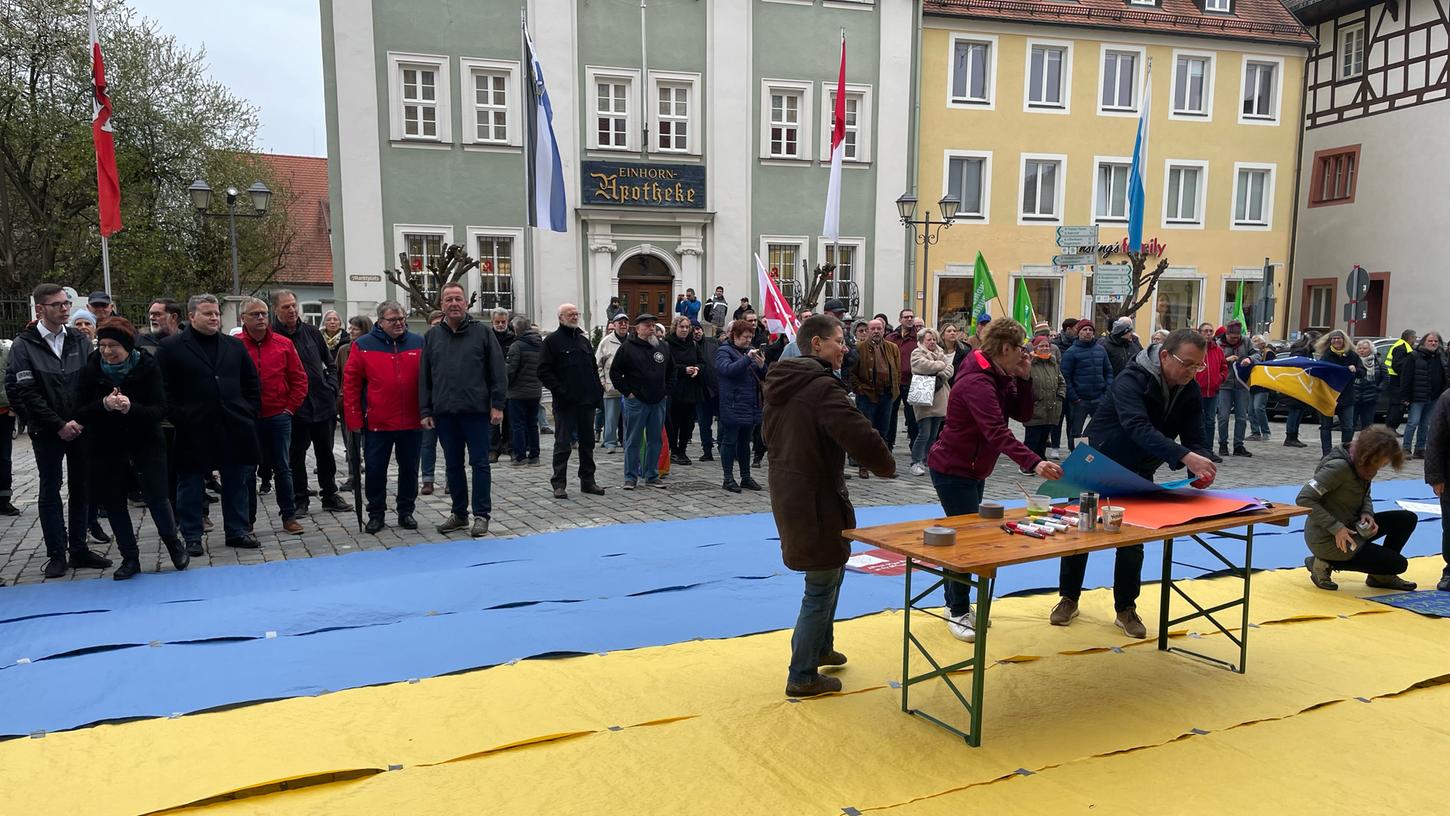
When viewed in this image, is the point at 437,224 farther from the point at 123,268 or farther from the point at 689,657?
the point at 689,657

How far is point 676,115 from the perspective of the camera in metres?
24.0

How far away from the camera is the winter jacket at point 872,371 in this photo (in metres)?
11.4

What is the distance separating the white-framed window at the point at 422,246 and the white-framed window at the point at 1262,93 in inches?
897

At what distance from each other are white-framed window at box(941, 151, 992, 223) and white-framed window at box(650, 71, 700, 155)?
7221 millimetres

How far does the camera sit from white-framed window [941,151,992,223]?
26344mm

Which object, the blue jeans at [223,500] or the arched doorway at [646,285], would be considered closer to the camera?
the blue jeans at [223,500]

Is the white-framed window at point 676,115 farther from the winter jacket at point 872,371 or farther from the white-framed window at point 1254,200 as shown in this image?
the white-framed window at point 1254,200

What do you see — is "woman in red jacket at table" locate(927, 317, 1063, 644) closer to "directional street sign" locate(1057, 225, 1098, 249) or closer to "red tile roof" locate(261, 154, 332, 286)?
"directional street sign" locate(1057, 225, 1098, 249)

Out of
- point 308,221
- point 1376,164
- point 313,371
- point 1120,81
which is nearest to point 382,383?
point 313,371

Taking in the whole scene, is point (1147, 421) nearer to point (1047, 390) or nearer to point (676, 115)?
point (1047, 390)

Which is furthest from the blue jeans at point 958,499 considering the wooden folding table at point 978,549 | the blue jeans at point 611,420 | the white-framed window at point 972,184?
the white-framed window at point 972,184

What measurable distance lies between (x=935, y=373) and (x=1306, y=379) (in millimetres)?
6191

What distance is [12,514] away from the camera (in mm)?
A: 8938

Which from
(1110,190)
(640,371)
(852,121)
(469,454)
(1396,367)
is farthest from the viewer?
(1110,190)
